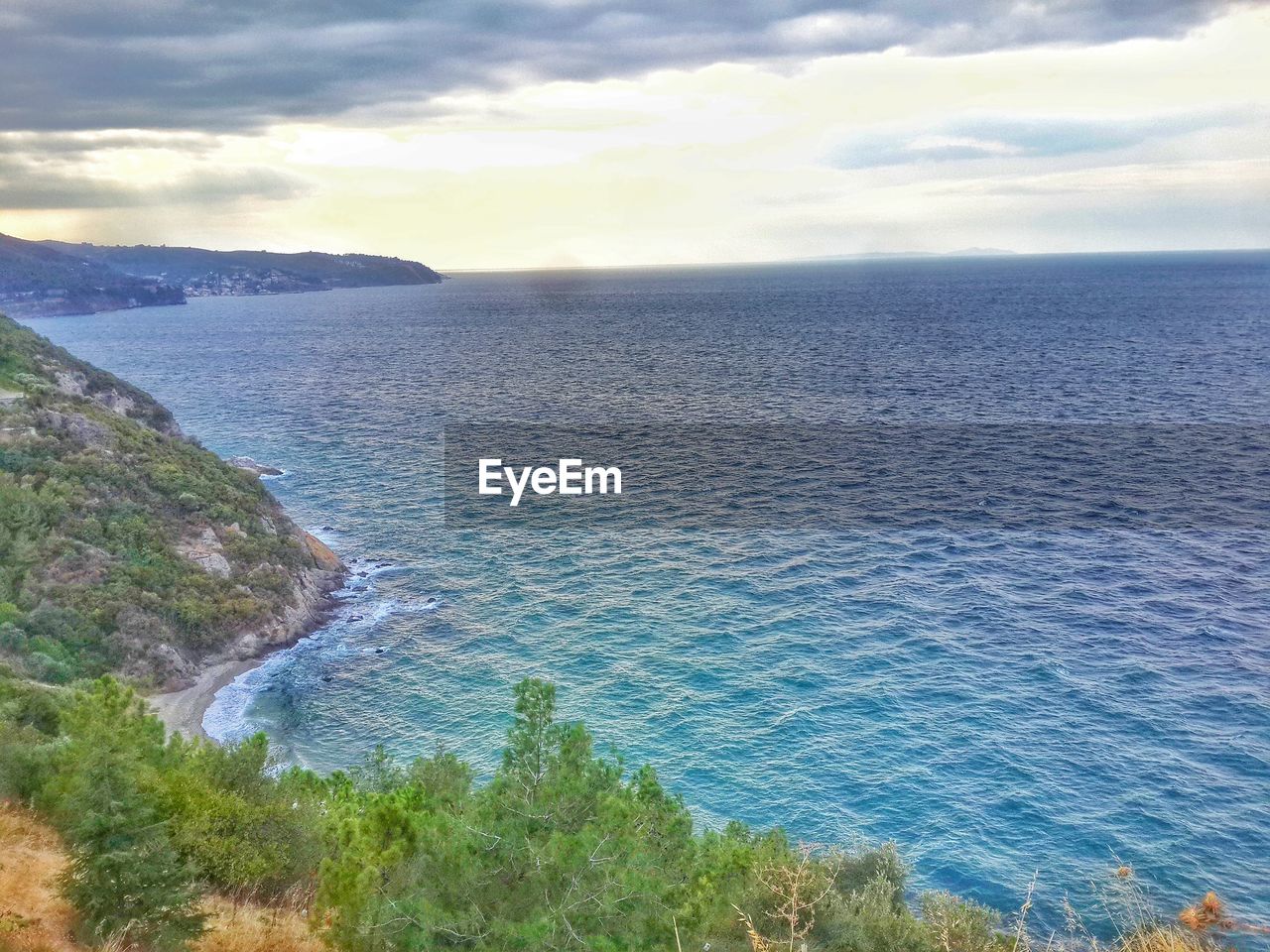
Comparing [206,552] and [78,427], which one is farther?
[78,427]

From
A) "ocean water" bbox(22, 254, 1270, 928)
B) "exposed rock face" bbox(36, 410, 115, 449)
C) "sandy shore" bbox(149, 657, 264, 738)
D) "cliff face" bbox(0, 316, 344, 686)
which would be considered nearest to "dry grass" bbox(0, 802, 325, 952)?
"ocean water" bbox(22, 254, 1270, 928)

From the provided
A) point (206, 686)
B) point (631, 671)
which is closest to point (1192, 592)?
point (631, 671)

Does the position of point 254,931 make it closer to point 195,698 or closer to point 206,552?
point 195,698

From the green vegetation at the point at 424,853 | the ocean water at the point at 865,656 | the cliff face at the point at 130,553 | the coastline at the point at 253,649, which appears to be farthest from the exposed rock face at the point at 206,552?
the green vegetation at the point at 424,853

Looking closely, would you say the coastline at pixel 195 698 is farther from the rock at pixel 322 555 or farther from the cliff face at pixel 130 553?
the rock at pixel 322 555

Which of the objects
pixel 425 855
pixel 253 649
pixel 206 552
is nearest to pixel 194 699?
pixel 253 649

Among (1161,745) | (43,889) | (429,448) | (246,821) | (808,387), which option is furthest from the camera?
(808,387)

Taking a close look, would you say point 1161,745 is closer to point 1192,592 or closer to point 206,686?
point 1192,592
